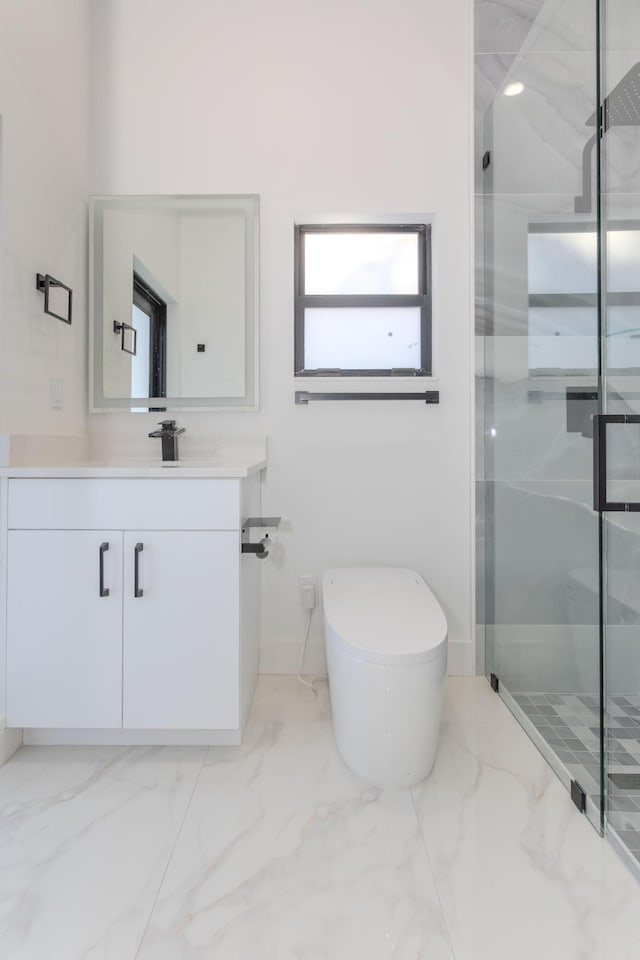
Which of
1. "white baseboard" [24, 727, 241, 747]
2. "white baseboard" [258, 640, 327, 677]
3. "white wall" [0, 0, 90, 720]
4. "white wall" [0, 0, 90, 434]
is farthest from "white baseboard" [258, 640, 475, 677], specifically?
"white wall" [0, 0, 90, 434]

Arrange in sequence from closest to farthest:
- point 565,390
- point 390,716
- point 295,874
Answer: point 295,874
point 390,716
point 565,390

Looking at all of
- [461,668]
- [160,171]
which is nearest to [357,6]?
[160,171]

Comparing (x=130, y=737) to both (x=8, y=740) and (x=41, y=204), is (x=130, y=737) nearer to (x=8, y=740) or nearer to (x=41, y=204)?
(x=8, y=740)

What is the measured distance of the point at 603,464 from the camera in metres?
1.10

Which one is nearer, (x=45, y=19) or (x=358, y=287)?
(x=45, y=19)

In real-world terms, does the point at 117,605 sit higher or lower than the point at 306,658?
higher

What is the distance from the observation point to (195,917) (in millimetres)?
939

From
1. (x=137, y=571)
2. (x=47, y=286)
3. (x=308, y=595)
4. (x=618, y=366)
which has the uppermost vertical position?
(x=47, y=286)

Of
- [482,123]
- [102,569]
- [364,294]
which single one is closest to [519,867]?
[102,569]

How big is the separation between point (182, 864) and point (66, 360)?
5.24 ft

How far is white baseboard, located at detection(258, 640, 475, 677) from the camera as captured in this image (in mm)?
1964

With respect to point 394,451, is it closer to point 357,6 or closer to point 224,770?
point 224,770

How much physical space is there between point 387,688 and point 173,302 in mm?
1579

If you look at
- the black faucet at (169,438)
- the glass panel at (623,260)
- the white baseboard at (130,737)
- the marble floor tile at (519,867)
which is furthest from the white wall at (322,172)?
the glass panel at (623,260)
